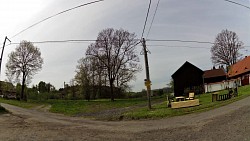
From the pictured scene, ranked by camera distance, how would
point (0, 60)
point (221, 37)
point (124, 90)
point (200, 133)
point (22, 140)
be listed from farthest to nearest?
1. point (221, 37)
2. point (124, 90)
3. point (0, 60)
4. point (22, 140)
5. point (200, 133)

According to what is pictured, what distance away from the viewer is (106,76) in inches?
2325

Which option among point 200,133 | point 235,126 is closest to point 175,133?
point 200,133

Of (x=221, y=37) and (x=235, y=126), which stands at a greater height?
(x=221, y=37)

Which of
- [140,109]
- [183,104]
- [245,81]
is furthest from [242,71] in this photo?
[183,104]

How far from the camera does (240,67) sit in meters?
63.7

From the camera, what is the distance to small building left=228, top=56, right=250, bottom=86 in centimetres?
5740

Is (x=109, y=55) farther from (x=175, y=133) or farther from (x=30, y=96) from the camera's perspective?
(x=175, y=133)

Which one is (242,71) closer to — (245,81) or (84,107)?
(245,81)

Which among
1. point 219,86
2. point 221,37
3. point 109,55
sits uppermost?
point 221,37

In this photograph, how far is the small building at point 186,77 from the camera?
6581 centimetres

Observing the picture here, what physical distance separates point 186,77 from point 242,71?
37.0ft

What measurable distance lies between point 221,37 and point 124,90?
25.1 m

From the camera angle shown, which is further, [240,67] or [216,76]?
[216,76]

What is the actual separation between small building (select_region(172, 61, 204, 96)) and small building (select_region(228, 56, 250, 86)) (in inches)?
265
